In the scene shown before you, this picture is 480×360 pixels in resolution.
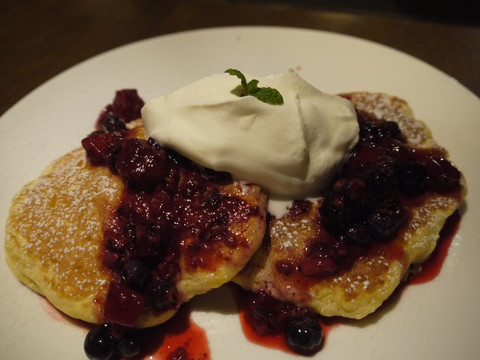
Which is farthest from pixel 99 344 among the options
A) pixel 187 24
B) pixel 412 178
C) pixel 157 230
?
pixel 187 24

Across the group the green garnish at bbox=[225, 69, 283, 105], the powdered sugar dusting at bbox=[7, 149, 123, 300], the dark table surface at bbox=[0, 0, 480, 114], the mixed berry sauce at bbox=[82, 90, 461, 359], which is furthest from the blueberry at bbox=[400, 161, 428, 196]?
the dark table surface at bbox=[0, 0, 480, 114]

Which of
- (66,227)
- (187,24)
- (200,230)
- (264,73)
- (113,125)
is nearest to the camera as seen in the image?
(200,230)

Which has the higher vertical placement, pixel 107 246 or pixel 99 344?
pixel 107 246

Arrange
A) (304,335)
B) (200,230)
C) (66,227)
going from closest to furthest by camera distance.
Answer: (304,335), (200,230), (66,227)

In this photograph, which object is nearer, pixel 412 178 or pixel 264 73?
pixel 412 178

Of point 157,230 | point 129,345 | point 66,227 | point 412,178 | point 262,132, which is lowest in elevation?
point 129,345

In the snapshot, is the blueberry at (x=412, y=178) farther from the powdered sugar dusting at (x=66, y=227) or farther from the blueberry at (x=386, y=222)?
the powdered sugar dusting at (x=66, y=227)

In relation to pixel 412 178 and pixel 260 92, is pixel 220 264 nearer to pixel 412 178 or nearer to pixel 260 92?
pixel 260 92

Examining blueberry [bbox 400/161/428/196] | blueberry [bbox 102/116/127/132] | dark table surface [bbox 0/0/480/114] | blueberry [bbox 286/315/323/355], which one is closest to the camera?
blueberry [bbox 286/315/323/355]

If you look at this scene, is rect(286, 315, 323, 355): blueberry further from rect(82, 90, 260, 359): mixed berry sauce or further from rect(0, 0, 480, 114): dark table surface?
rect(0, 0, 480, 114): dark table surface
